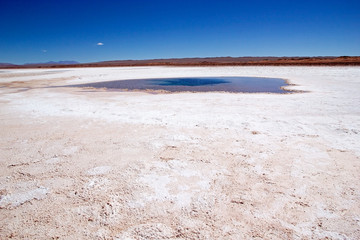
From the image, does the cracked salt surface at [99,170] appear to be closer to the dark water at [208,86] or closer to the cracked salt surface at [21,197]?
the cracked salt surface at [21,197]

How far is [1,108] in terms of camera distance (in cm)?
606

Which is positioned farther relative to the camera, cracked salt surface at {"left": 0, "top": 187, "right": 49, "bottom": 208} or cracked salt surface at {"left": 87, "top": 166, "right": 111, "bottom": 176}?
cracked salt surface at {"left": 87, "top": 166, "right": 111, "bottom": 176}

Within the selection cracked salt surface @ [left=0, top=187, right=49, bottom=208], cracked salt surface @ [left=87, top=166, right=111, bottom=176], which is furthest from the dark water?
cracked salt surface @ [left=0, top=187, right=49, bottom=208]

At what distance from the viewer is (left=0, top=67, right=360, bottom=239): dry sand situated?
5.85 feet

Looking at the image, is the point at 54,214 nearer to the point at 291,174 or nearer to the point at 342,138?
the point at 291,174

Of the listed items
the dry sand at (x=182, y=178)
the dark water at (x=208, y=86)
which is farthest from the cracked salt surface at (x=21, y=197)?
the dark water at (x=208, y=86)

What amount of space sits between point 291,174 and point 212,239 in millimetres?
1338

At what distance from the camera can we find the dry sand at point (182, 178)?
5.85 ft

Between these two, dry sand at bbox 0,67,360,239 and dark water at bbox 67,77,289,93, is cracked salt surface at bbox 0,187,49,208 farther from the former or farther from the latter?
dark water at bbox 67,77,289,93

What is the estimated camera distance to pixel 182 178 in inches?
96.7

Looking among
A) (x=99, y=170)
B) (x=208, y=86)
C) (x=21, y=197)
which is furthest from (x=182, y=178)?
(x=208, y=86)

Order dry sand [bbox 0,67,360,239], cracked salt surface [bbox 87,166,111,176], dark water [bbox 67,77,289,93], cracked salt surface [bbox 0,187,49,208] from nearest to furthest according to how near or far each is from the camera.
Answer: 1. dry sand [bbox 0,67,360,239]
2. cracked salt surface [bbox 0,187,49,208]
3. cracked salt surface [bbox 87,166,111,176]
4. dark water [bbox 67,77,289,93]

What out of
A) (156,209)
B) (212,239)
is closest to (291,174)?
(212,239)

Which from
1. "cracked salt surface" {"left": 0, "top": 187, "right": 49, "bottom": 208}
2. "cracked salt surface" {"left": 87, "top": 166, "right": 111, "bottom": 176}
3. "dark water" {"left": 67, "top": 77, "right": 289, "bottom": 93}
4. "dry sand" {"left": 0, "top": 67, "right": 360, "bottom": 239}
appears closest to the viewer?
"dry sand" {"left": 0, "top": 67, "right": 360, "bottom": 239}
